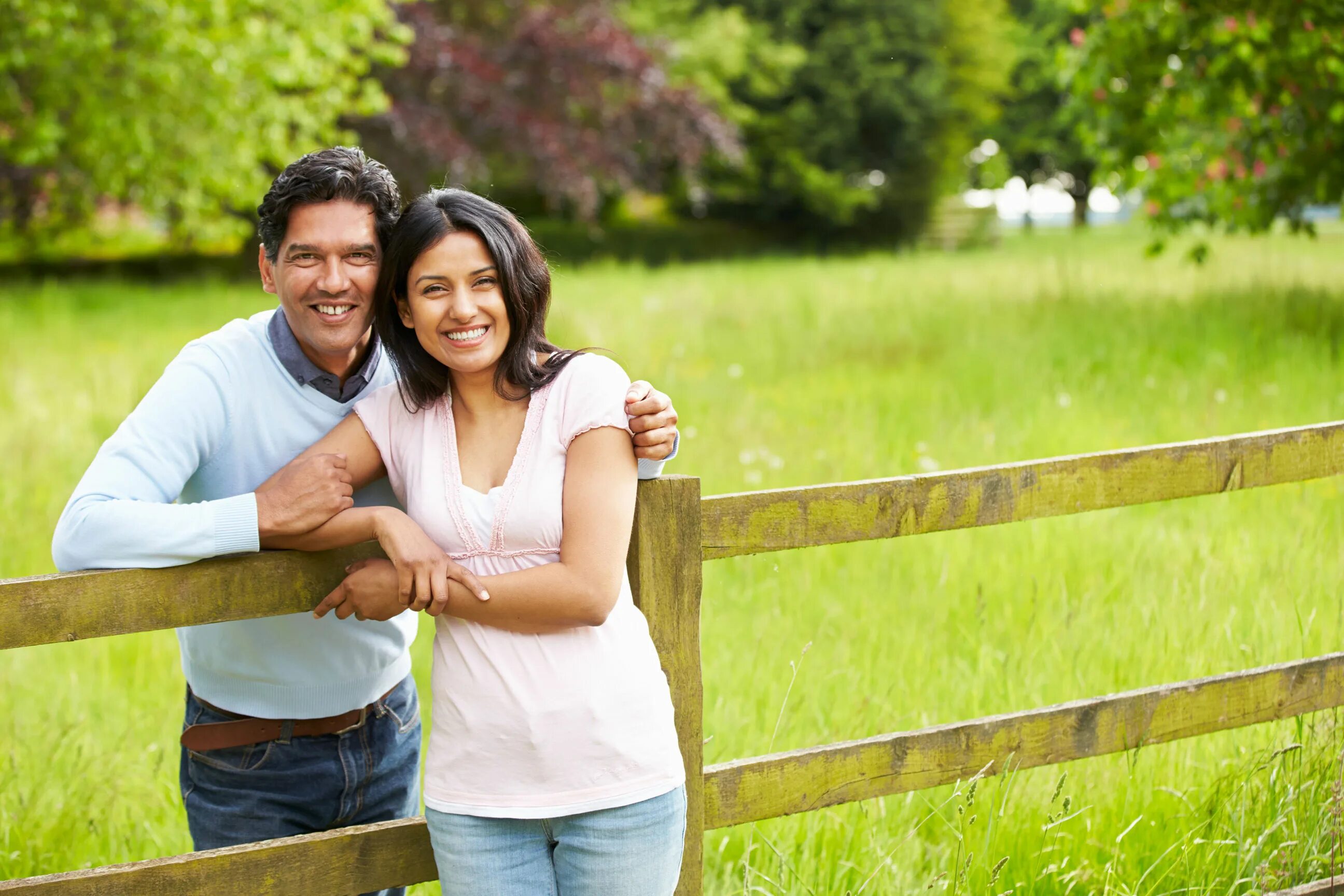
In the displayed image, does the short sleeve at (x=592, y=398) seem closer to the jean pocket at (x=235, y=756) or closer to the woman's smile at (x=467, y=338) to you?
the woman's smile at (x=467, y=338)

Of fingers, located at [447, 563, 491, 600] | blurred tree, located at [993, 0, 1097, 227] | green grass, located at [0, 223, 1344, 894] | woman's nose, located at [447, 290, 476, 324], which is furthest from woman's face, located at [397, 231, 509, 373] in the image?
blurred tree, located at [993, 0, 1097, 227]

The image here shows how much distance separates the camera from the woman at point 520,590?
1.99 meters

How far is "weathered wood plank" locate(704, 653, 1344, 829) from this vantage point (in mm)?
2439

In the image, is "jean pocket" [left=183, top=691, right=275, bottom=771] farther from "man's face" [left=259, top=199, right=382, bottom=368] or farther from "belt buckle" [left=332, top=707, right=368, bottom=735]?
"man's face" [left=259, top=199, right=382, bottom=368]

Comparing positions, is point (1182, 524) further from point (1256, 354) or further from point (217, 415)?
point (217, 415)

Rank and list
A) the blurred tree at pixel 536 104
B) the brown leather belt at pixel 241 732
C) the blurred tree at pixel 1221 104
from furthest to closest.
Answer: the blurred tree at pixel 536 104 < the blurred tree at pixel 1221 104 < the brown leather belt at pixel 241 732

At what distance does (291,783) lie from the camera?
2.46 metres

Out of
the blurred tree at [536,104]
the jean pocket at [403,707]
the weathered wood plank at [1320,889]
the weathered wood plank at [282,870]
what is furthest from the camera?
the blurred tree at [536,104]

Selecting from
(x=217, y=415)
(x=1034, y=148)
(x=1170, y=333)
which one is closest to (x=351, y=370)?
(x=217, y=415)

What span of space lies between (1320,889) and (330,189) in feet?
8.78

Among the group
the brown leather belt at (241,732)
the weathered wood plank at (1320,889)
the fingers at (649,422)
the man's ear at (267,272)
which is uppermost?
the man's ear at (267,272)

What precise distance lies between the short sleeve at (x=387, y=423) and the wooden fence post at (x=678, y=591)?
17.1 inches

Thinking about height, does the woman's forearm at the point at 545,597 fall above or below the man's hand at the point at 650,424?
below

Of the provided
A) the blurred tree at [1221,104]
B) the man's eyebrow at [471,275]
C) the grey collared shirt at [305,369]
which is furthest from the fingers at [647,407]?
the blurred tree at [1221,104]
